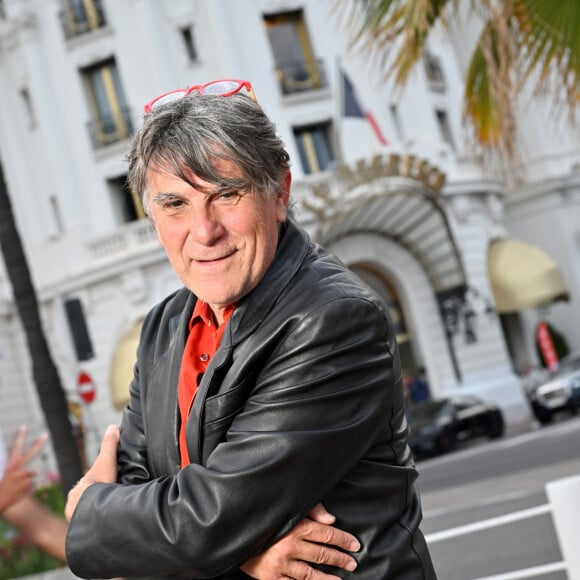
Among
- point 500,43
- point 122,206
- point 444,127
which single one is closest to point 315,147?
point 444,127

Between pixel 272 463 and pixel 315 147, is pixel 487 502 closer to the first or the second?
Result: pixel 272 463

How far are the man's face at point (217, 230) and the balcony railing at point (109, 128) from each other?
25.8 metres

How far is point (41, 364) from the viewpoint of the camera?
352 inches

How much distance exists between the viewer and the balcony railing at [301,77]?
27.2 m

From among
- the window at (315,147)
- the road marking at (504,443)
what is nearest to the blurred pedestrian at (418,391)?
the road marking at (504,443)

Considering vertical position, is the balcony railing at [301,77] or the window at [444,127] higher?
the balcony railing at [301,77]

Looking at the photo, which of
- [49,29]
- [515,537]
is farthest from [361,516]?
[49,29]

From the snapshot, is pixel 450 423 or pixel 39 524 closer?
pixel 39 524

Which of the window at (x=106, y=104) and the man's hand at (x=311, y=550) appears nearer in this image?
the man's hand at (x=311, y=550)

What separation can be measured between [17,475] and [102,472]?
0.95 meters

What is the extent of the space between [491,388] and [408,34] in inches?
907

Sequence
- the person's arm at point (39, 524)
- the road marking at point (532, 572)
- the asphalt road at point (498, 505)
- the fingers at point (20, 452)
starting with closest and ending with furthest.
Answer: the person's arm at point (39, 524) → the fingers at point (20, 452) → the road marking at point (532, 572) → the asphalt road at point (498, 505)

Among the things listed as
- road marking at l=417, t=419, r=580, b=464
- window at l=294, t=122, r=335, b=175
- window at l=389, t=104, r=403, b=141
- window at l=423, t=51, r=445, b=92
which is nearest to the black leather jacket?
road marking at l=417, t=419, r=580, b=464

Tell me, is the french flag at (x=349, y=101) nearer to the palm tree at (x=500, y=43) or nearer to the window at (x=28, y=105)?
the window at (x=28, y=105)
